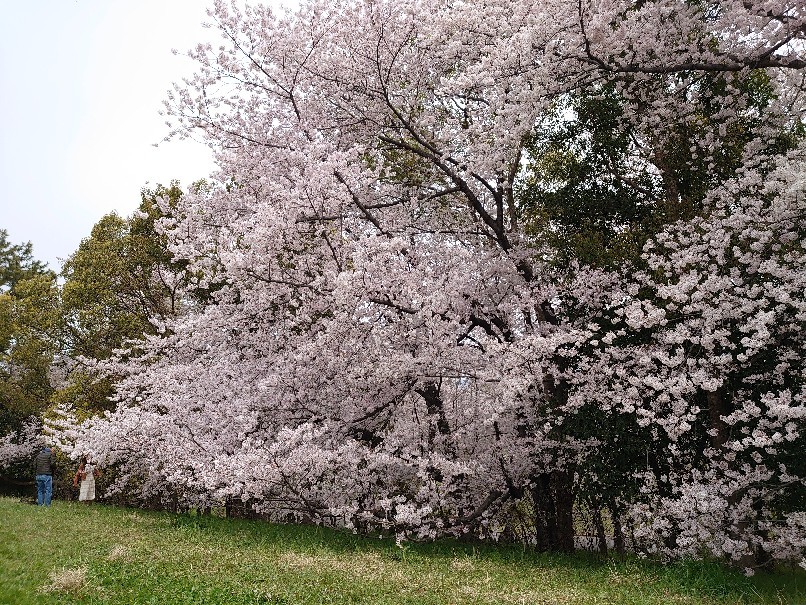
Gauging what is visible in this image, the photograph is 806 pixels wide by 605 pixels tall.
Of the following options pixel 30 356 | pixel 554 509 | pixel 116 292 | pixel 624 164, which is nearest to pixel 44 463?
pixel 116 292

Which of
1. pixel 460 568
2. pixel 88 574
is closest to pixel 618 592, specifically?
pixel 460 568

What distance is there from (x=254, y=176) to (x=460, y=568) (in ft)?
29.8

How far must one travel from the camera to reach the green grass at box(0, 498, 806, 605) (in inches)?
273

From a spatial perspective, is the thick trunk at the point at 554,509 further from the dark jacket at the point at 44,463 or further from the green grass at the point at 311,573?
the dark jacket at the point at 44,463

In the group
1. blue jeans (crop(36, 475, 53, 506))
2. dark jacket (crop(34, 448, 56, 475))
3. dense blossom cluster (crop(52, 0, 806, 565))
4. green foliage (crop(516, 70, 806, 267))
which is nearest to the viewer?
dense blossom cluster (crop(52, 0, 806, 565))

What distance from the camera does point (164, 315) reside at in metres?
22.0

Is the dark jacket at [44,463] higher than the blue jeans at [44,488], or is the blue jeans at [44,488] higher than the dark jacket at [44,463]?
the dark jacket at [44,463]

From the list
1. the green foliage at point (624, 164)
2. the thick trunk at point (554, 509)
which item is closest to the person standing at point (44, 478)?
the thick trunk at point (554, 509)

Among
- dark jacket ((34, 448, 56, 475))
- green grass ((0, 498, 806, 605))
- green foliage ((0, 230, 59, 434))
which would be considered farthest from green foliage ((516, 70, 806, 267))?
green foliage ((0, 230, 59, 434))

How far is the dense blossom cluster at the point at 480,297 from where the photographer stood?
418 inches

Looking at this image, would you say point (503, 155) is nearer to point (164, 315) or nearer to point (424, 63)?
point (424, 63)

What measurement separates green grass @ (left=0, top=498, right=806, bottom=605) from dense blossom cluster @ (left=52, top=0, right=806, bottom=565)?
75 centimetres

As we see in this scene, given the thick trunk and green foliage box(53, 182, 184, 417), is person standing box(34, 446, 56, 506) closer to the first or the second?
green foliage box(53, 182, 184, 417)

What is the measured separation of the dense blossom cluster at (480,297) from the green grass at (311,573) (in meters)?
0.75
